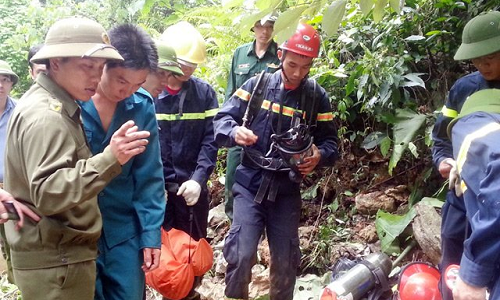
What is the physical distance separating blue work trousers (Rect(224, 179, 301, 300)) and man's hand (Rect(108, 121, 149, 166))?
1.43 m

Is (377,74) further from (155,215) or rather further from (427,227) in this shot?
(155,215)

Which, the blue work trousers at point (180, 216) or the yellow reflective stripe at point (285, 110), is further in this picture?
the blue work trousers at point (180, 216)

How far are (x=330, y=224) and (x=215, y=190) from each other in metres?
1.83

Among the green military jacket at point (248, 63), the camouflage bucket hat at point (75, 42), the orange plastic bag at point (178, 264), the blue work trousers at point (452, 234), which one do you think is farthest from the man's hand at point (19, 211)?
the green military jacket at point (248, 63)

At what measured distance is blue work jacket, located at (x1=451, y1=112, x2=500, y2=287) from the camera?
1.70 m

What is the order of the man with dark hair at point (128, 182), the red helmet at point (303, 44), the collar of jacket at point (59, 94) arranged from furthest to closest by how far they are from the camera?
the red helmet at point (303, 44)
the man with dark hair at point (128, 182)
the collar of jacket at point (59, 94)

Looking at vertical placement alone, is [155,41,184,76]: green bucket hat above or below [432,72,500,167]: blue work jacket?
above

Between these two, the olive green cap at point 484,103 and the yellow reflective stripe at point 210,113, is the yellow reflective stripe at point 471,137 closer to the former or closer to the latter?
the olive green cap at point 484,103

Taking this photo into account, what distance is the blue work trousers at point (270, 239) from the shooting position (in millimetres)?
3164

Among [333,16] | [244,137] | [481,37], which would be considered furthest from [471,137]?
[244,137]

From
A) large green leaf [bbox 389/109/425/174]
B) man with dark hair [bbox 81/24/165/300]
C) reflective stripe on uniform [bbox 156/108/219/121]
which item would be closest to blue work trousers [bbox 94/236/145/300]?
man with dark hair [bbox 81/24/165/300]

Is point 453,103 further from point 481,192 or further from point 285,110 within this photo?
point 481,192

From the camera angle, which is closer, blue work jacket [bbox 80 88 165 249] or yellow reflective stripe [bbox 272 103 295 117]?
Result: blue work jacket [bbox 80 88 165 249]

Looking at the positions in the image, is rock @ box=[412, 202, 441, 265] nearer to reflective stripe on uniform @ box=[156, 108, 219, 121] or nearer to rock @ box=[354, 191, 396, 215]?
rock @ box=[354, 191, 396, 215]
